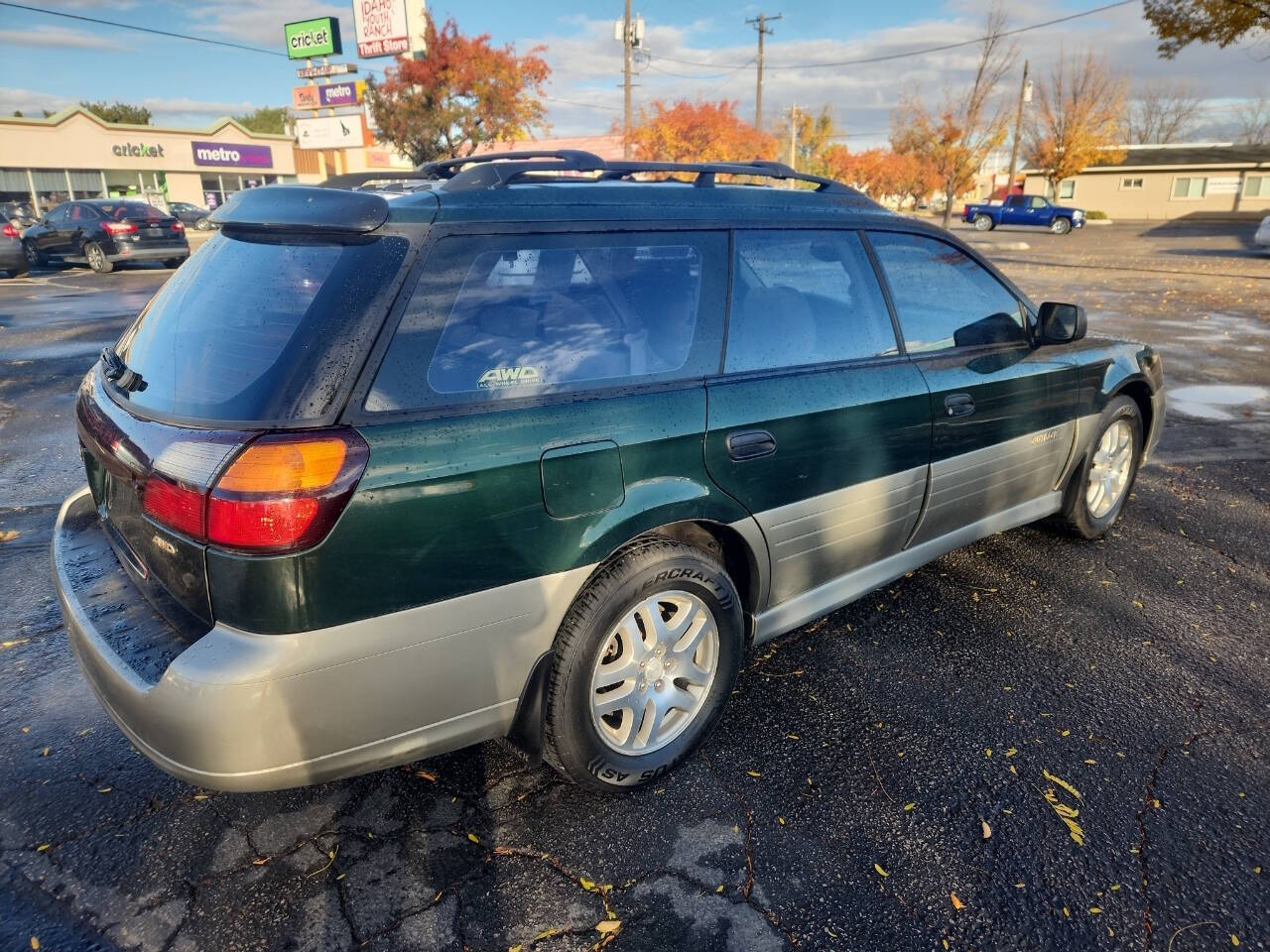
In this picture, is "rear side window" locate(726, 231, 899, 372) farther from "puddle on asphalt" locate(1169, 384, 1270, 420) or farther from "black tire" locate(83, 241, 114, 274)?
"black tire" locate(83, 241, 114, 274)

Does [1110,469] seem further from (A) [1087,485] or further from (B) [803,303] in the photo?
(B) [803,303]

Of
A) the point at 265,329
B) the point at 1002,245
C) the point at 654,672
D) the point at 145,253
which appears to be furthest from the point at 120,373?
the point at 1002,245

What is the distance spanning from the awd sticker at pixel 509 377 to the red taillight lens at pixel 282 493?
0.44 m

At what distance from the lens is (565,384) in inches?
93.6

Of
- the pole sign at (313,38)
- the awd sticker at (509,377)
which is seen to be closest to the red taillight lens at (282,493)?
the awd sticker at (509,377)

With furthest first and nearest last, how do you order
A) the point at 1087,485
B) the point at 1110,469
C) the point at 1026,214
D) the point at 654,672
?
the point at 1026,214 < the point at 1110,469 < the point at 1087,485 < the point at 654,672

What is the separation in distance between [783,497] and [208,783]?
1.86m

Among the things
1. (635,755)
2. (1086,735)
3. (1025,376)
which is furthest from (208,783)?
(1025,376)

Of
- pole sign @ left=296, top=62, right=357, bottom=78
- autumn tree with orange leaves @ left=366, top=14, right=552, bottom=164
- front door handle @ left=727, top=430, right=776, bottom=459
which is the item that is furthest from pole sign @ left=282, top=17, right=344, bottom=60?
front door handle @ left=727, top=430, right=776, bottom=459

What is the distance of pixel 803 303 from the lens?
3062 millimetres

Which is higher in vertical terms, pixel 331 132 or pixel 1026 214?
pixel 331 132

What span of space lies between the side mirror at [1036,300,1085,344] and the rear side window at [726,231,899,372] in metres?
1.04

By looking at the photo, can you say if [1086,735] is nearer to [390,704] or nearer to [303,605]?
[390,704]

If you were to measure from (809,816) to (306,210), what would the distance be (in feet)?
7.42
